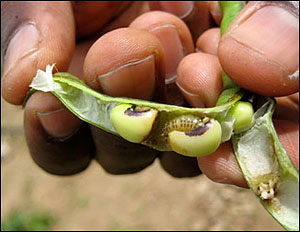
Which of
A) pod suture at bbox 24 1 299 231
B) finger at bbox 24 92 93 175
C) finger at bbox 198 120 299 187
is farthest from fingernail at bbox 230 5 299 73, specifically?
finger at bbox 24 92 93 175

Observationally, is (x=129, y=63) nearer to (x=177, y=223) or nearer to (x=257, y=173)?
(x=257, y=173)

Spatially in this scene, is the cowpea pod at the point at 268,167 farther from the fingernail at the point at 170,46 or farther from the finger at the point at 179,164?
the finger at the point at 179,164

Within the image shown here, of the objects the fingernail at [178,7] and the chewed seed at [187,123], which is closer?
the chewed seed at [187,123]

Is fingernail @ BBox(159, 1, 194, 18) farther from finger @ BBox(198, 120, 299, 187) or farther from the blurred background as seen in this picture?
the blurred background

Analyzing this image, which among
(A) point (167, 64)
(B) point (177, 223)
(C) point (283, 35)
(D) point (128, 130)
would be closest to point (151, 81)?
(A) point (167, 64)

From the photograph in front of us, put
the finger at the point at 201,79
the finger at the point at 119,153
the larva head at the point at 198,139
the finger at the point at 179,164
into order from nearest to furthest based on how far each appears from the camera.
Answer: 1. the larva head at the point at 198,139
2. the finger at the point at 201,79
3. the finger at the point at 119,153
4. the finger at the point at 179,164

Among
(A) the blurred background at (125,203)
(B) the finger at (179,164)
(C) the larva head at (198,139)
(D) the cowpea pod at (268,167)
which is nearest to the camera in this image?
(C) the larva head at (198,139)

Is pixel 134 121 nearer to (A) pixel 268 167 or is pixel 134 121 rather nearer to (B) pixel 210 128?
(B) pixel 210 128

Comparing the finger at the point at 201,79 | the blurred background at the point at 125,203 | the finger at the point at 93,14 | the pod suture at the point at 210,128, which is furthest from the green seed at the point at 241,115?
the blurred background at the point at 125,203
